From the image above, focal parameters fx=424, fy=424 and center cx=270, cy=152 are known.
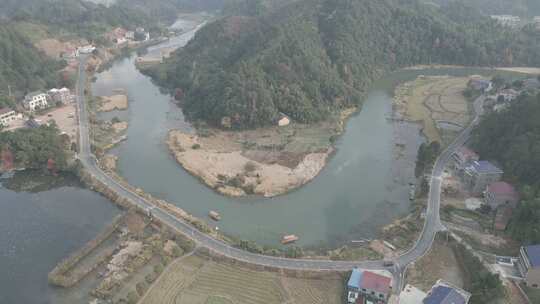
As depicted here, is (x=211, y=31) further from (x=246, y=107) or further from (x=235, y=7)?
(x=235, y=7)

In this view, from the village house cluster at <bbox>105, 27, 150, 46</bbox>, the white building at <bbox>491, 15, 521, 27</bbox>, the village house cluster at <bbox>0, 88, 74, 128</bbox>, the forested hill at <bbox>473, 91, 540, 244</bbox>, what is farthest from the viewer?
the white building at <bbox>491, 15, 521, 27</bbox>

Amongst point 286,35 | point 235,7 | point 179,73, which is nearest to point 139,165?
point 179,73

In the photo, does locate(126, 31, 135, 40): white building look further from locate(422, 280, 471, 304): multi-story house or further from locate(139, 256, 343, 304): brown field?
locate(422, 280, 471, 304): multi-story house

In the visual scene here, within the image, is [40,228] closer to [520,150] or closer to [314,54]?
[520,150]

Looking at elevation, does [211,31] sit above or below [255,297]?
above

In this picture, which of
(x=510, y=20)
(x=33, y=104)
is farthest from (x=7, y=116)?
Answer: (x=510, y=20)

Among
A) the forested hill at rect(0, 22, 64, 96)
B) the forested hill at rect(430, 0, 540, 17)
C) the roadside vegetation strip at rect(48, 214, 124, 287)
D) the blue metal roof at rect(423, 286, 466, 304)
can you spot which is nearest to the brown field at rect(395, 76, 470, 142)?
the blue metal roof at rect(423, 286, 466, 304)
